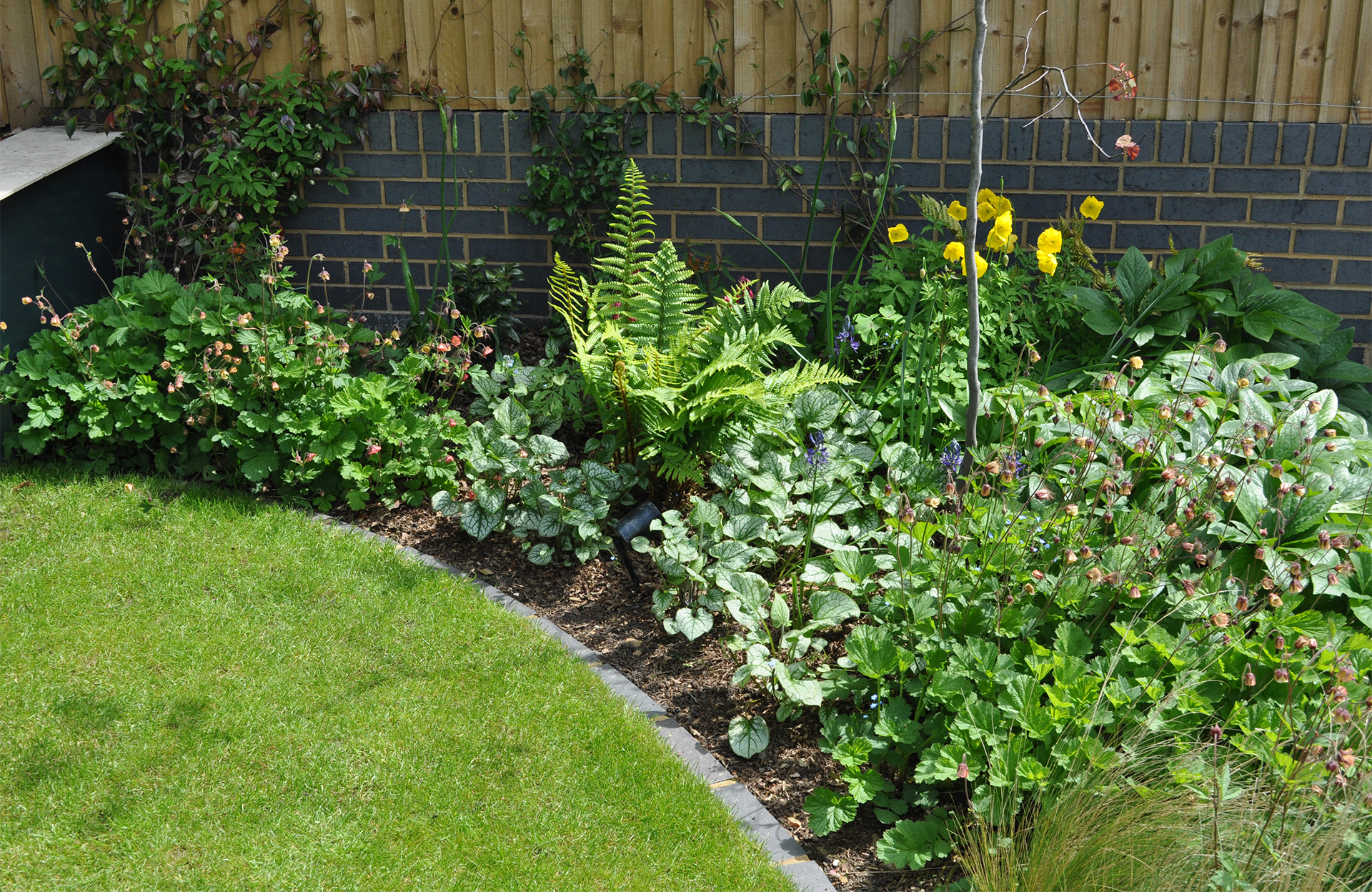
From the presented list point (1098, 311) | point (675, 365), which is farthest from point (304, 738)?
point (1098, 311)

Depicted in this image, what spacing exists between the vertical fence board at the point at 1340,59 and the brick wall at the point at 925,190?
0.08m

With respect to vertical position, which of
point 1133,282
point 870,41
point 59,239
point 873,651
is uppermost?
point 870,41

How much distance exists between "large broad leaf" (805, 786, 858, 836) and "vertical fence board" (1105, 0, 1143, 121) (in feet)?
10.9

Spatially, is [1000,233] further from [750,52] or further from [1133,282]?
[750,52]

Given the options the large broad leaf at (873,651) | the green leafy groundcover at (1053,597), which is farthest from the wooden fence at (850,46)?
the large broad leaf at (873,651)

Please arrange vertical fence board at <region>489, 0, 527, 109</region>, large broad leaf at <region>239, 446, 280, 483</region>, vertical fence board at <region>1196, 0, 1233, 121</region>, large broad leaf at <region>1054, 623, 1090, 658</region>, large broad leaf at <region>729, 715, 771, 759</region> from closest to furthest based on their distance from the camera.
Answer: large broad leaf at <region>1054, 623, 1090, 658</region>
large broad leaf at <region>729, 715, 771, 759</region>
large broad leaf at <region>239, 446, 280, 483</region>
vertical fence board at <region>1196, 0, 1233, 121</region>
vertical fence board at <region>489, 0, 527, 109</region>

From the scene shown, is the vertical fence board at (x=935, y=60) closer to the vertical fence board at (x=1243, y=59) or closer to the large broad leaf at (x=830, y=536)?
the vertical fence board at (x=1243, y=59)

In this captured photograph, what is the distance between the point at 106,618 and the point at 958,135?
3.73 meters

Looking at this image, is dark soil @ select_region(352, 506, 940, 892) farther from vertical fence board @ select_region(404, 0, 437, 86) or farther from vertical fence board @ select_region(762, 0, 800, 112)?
vertical fence board @ select_region(762, 0, 800, 112)

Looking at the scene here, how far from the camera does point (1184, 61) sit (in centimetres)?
433

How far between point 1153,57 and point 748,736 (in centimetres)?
343

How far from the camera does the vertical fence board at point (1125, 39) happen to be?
432 centimetres

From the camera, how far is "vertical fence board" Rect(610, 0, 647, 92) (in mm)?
4570

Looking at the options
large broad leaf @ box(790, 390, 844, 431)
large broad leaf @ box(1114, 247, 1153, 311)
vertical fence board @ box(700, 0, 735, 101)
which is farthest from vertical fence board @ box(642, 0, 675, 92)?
large broad leaf @ box(1114, 247, 1153, 311)
